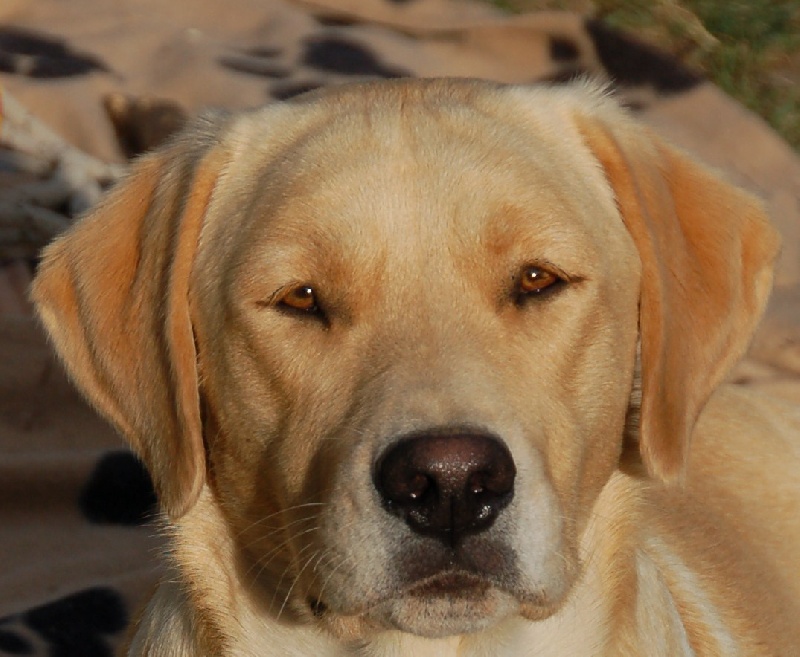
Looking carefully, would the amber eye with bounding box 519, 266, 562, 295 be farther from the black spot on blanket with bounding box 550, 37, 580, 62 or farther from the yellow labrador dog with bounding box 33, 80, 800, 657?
the black spot on blanket with bounding box 550, 37, 580, 62

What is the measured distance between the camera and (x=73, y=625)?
5.16 metres

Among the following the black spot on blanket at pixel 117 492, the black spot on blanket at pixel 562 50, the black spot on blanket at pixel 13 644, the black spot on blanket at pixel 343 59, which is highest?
the black spot on blanket at pixel 562 50

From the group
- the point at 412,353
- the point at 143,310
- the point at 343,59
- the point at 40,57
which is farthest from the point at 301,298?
the point at 40,57

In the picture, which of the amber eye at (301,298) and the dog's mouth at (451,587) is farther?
the amber eye at (301,298)

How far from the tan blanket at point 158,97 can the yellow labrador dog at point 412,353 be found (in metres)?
1.75

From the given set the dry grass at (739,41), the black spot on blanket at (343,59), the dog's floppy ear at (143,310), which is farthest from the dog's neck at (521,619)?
the dry grass at (739,41)

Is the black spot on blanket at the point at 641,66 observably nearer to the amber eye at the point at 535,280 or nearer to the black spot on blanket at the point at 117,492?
the black spot on blanket at the point at 117,492

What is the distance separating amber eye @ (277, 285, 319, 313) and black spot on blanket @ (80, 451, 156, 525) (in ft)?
8.75

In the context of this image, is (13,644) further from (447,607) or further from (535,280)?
(535,280)

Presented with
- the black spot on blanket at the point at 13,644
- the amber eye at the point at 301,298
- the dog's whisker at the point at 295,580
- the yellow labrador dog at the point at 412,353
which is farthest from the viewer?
the black spot on blanket at the point at 13,644

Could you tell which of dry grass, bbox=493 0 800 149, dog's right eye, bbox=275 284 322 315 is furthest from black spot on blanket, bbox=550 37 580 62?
dog's right eye, bbox=275 284 322 315

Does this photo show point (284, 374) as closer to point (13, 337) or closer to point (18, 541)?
point (18, 541)

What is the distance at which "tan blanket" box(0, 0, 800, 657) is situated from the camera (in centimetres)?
559

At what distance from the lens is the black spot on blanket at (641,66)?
7977 mm
